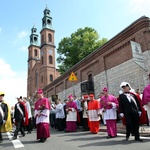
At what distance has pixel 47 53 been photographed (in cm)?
5253

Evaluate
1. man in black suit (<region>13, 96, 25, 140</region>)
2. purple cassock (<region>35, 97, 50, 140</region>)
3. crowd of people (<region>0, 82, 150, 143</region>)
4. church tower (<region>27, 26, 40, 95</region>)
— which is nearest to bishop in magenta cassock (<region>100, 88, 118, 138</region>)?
crowd of people (<region>0, 82, 150, 143</region>)

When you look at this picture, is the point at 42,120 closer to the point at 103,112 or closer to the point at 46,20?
the point at 103,112

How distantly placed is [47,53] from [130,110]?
47.6 m

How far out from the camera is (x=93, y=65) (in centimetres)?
2083

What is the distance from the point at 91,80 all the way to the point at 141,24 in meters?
8.96

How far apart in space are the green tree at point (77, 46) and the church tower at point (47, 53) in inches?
551

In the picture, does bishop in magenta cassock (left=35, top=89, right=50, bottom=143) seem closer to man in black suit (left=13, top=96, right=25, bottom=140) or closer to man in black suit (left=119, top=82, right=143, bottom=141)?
man in black suit (left=13, top=96, right=25, bottom=140)

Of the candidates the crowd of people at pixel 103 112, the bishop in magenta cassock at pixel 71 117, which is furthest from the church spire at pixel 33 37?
the crowd of people at pixel 103 112

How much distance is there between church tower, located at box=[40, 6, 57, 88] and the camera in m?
51.4

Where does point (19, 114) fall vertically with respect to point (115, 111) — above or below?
above

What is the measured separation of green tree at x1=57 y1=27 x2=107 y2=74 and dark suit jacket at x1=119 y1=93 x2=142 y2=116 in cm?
2749

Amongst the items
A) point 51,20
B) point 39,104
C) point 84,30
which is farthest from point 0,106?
point 51,20

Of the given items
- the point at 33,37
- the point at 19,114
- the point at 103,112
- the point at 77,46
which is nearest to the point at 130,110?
Answer: the point at 103,112

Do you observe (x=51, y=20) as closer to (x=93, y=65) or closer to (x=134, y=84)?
(x=93, y=65)
